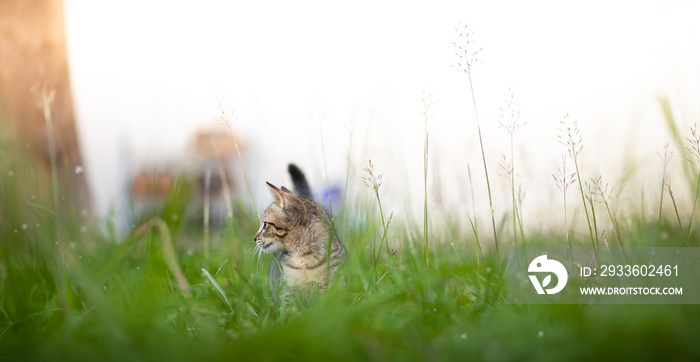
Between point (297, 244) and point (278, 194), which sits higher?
point (278, 194)

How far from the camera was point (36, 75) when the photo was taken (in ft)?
13.5

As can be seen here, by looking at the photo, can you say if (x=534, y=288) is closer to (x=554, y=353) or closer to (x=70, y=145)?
(x=554, y=353)

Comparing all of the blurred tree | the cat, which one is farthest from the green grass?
the blurred tree

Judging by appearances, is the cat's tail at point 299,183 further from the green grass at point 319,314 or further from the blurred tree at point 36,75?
the blurred tree at point 36,75

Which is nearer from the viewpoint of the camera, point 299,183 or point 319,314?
point 319,314

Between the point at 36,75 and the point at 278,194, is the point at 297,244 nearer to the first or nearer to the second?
the point at 278,194

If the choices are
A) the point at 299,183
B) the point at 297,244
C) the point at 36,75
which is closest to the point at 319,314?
the point at 297,244

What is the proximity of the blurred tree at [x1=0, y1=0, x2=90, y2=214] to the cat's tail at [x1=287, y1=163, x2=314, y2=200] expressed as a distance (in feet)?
6.37

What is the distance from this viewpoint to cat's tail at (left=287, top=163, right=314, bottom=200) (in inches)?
108

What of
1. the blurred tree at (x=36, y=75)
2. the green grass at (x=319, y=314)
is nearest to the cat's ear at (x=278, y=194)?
the green grass at (x=319, y=314)

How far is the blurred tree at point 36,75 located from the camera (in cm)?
404

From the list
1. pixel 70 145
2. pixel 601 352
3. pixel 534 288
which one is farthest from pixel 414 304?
pixel 70 145

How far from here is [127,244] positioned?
1.50 meters

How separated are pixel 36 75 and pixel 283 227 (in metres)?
2.89
